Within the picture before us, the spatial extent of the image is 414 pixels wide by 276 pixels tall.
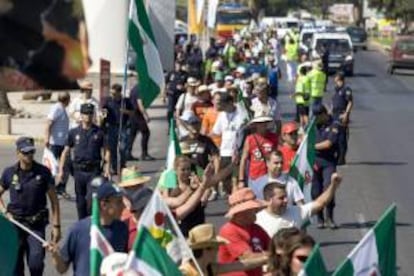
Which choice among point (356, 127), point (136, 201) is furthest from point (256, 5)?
point (136, 201)

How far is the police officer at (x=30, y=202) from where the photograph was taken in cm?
1259

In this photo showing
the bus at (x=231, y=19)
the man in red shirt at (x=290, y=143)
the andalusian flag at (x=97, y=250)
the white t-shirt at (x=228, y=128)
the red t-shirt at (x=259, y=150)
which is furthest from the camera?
the bus at (x=231, y=19)

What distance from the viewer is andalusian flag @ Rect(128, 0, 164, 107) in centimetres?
1346

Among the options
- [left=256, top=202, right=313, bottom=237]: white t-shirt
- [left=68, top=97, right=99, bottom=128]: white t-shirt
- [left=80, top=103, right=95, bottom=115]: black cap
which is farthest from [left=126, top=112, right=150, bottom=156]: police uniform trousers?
[left=256, top=202, right=313, bottom=237]: white t-shirt

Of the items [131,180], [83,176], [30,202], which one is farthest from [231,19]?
[131,180]

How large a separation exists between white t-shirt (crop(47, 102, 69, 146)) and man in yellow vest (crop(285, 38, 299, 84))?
2694cm

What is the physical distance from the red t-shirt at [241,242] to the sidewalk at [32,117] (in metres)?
16.3

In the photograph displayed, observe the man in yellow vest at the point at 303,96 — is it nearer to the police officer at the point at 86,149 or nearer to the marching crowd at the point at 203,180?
the marching crowd at the point at 203,180

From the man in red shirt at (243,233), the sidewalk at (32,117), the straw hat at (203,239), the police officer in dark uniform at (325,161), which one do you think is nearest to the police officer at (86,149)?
the police officer in dark uniform at (325,161)

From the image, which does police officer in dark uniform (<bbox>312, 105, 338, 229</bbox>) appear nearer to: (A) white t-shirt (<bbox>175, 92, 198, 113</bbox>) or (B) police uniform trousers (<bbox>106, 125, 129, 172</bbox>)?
(B) police uniform trousers (<bbox>106, 125, 129, 172</bbox>)

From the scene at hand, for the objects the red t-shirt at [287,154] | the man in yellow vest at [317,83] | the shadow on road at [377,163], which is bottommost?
the shadow on road at [377,163]

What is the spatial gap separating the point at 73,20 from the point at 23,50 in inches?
24.9

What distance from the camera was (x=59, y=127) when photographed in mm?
20484

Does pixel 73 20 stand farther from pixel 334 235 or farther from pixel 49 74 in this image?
pixel 334 235
